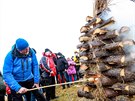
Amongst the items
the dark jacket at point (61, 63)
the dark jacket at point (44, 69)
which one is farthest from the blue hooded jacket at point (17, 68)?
the dark jacket at point (61, 63)

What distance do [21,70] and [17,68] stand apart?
0.11 m

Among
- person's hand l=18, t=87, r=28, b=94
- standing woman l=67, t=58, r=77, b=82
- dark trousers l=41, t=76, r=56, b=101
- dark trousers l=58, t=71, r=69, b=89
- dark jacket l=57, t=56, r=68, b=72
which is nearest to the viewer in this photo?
person's hand l=18, t=87, r=28, b=94

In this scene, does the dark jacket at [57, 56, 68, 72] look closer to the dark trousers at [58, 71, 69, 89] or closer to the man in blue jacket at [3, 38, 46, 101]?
the dark trousers at [58, 71, 69, 89]

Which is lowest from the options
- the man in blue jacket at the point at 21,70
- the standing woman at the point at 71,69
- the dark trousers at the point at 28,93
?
the dark trousers at the point at 28,93

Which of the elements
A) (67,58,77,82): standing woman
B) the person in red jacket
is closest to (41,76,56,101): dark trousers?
the person in red jacket

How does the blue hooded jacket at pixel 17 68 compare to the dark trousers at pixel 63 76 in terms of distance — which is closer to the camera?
the blue hooded jacket at pixel 17 68

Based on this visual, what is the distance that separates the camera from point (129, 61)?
8141mm

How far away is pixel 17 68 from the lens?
8.48 metres

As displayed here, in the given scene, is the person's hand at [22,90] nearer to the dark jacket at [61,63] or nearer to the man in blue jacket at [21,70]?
the man in blue jacket at [21,70]

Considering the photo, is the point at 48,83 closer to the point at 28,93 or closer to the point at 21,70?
the point at 28,93

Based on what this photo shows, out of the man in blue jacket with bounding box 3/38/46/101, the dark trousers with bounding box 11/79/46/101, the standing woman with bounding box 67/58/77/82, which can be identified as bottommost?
the dark trousers with bounding box 11/79/46/101

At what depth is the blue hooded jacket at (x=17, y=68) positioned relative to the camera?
8.30 meters

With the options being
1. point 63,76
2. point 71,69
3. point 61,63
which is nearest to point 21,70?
point 61,63

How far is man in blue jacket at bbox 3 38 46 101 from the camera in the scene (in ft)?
27.2
